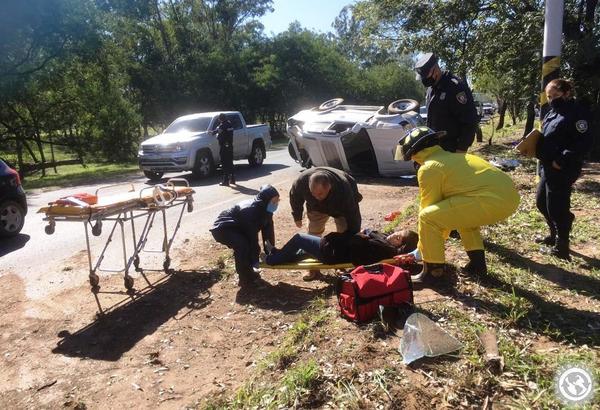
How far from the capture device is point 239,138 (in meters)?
15.6

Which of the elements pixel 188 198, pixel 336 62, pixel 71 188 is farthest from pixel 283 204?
pixel 336 62

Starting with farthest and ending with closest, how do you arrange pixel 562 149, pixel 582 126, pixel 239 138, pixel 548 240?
pixel 239 138 < pixel 548 240 < pixel 562 149 < pixel 582 126

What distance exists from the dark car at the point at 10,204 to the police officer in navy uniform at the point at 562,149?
7.66m

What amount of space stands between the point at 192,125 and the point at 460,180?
11.5m

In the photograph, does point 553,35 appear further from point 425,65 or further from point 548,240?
point 548,240

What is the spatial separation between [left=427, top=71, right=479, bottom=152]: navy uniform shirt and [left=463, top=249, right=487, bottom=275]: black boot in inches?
54.0

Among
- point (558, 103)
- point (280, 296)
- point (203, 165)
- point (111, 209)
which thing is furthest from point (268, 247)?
point (203, 165)

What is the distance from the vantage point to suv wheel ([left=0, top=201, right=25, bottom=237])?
808cm

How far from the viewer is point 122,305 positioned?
5305 millimetres

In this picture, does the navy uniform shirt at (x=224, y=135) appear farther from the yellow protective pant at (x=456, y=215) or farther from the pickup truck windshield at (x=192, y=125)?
the yellow protective pant at (x=456, y=215)

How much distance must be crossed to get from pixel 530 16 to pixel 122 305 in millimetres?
10899

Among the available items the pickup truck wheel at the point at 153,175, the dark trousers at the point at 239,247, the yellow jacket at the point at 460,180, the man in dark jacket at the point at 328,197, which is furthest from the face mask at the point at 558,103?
the pickup truck wheel at the point at 153,175

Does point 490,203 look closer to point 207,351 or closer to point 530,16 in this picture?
point 207,351

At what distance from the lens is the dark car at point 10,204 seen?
26.6 feet
